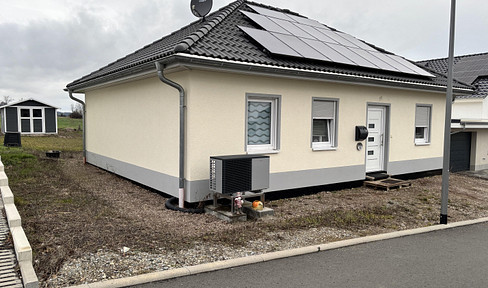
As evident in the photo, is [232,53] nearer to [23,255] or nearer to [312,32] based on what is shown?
[312,32]

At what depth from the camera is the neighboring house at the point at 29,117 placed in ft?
92.6

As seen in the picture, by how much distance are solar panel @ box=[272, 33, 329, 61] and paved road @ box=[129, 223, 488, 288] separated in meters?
4.81

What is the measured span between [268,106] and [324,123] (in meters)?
1.93

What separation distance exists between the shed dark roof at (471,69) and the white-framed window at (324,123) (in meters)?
9.84

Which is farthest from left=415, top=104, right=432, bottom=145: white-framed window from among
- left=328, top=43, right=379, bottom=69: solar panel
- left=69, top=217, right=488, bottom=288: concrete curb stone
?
left=69, top=217, right=488, bottom=288: concrete curb stone

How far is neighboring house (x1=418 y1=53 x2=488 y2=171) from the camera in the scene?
586 inches

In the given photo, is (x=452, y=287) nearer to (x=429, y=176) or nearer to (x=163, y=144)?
(x=163, y=144)

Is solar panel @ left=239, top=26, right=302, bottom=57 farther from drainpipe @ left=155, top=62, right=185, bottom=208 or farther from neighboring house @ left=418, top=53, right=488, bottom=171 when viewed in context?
neighboring house @ left=418, top=53, right=488, bottom=171

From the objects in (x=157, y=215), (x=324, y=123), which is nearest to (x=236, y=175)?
(x=157, y=215)

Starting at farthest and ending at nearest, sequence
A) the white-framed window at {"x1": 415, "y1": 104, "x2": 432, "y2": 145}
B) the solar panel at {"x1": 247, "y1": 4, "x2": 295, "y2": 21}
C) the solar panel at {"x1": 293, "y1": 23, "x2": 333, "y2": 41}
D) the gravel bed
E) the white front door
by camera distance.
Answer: the white-framed window at {"x1": 415, "y1": 104, "x2": 432, "y2": 145} < the solar panel at {"x1": 247, "y1": 4, "x2": 295, "y2": 21} < the solar panel at {"x1": 293, "y1": 23, "x2": 333, "y2": 41} < the white front door < the gravel bed

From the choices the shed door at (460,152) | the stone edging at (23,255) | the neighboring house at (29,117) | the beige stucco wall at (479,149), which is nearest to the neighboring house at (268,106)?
the shed door at (460,152)

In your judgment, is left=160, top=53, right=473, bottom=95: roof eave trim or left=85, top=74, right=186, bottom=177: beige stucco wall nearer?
left=160, top=53, right=473, bottom=95: roof eave trim

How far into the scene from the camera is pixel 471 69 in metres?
19.5

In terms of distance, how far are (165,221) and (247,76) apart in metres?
3.47
